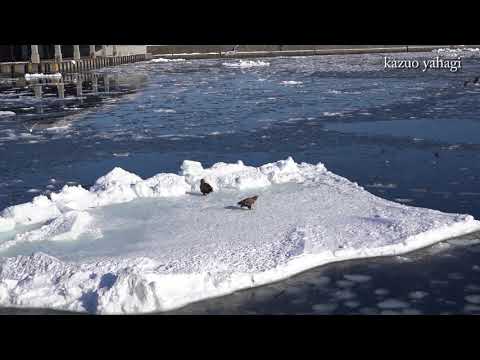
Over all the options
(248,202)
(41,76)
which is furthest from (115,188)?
(41,76)

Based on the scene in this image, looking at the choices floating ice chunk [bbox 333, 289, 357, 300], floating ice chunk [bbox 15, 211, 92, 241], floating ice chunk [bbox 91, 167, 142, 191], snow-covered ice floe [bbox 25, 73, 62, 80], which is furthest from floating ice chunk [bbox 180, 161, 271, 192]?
snow-covered ice floe [bbox 25, 73, 62, 80]

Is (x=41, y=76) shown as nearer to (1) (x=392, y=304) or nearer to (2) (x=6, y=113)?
(2) (x=6, y=113)

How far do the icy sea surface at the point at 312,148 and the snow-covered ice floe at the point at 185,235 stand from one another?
0.29m

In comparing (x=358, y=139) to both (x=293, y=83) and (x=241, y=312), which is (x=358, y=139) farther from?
(x=293, y=83)

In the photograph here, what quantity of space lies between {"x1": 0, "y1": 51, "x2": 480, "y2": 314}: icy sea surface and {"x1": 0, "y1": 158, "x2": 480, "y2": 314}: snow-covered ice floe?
0.29 meters

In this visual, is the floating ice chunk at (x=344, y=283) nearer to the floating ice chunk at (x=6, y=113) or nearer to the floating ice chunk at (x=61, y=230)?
the floating ice chunk at (x=61, y=230)

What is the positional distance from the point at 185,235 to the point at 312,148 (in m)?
6.29

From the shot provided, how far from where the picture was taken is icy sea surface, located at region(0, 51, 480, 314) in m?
5.43

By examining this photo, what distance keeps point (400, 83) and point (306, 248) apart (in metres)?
21.6

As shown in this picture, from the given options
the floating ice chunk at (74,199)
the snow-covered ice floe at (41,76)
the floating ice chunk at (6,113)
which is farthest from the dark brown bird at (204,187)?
the snow-covered ice floe at (41,76)

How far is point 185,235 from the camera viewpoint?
6930mm

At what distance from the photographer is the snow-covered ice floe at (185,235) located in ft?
17.8

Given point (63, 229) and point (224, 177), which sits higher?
point (224, 177)
